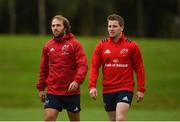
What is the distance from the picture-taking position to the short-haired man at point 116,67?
44.5 ft

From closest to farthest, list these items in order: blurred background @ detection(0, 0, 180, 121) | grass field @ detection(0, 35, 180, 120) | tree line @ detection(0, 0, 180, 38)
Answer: grass field @ detection(0, 35, 180, 120) → blurred background @ detection(0, 0, 180, 121) → tree line @ detection(0, 0, 180, 38)

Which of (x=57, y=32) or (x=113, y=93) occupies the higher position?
(x=57, y=32)

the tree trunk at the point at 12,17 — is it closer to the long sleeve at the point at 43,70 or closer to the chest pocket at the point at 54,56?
the long sleeve at the point at 43,70

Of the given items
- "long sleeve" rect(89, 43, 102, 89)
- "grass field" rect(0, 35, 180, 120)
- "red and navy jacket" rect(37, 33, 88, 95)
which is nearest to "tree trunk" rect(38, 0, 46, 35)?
"grass field" rect(0, 35, 180, 120)

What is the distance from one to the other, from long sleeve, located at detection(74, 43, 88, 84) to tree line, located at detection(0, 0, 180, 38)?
51.4m

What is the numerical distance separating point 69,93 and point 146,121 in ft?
19.3

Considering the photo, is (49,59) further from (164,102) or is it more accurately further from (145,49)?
(145,49)

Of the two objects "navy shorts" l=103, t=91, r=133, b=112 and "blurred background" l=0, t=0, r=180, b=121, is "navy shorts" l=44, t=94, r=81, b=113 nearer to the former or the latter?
"navy shorts" l=103, t=91, r=133, b=112

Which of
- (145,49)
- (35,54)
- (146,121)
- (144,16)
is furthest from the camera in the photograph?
(144,16)

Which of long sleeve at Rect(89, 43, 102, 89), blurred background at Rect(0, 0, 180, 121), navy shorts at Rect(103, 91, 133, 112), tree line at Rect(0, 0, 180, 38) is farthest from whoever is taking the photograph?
tree line at Rect(0, 0, 180, 38)

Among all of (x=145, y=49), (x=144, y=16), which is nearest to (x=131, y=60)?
(x=145, y=49)

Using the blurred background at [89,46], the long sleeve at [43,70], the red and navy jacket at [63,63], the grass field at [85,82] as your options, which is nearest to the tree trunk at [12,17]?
the blurred background at [89,46]

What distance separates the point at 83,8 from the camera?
226 ft

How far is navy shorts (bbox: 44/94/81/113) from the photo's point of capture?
45.4 ft
